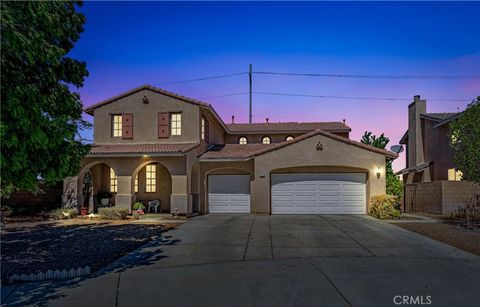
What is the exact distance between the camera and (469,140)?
1480 centimetres

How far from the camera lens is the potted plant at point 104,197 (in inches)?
825

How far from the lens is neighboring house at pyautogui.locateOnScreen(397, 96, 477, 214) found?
1870 centimetres

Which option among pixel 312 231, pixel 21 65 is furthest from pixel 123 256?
pixel 312 231

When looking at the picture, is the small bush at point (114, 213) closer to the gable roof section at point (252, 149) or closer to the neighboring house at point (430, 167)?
the gable roof section at point (252, 149)

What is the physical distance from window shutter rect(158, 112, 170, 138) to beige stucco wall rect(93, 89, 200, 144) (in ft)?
0.71

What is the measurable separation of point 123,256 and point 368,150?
14371 mm

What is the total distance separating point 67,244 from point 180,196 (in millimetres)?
7793

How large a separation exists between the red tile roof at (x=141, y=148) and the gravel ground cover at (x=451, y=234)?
11081mm

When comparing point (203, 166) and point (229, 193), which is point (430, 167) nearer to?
point (229, 193)

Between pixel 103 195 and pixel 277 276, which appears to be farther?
pixel 103 195

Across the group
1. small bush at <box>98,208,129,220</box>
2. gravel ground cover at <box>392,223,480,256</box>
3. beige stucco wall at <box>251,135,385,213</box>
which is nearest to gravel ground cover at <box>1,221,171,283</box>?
small bush at <box>98,208,129,220</box>

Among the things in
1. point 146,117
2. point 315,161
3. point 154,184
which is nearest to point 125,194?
point 154,184

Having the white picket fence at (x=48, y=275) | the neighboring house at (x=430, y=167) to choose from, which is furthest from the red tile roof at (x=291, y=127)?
the white picket fence at (x=48, y=275)

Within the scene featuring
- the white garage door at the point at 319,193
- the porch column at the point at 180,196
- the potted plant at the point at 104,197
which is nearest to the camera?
the porch column at the point at 180,196
